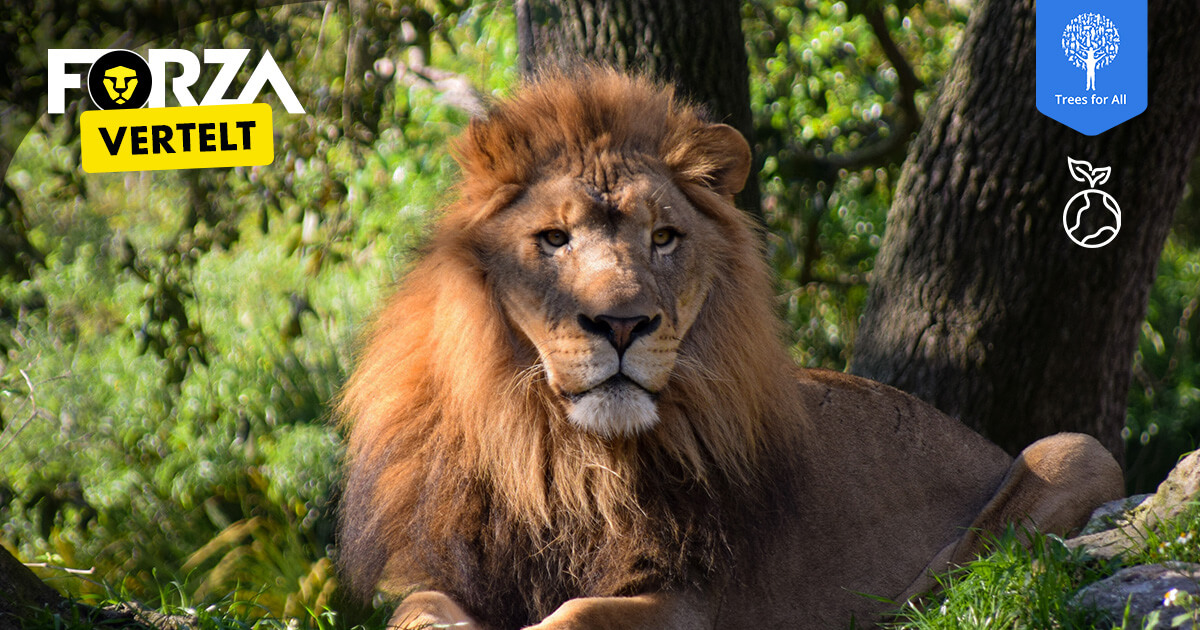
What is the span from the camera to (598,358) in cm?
309

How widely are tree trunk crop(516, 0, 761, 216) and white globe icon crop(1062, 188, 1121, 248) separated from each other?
153 cm

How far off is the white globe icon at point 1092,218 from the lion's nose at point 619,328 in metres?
2.68

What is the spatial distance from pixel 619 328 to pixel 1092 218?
284 centimetres

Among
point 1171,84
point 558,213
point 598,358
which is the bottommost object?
point 598,358

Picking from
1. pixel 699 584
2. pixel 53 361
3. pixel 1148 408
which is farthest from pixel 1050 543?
pixel 53 361

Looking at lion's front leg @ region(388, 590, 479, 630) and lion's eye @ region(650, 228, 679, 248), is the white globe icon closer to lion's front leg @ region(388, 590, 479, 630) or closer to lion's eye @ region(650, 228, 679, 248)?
lion's eye @ region(650, 228, 679, 248)

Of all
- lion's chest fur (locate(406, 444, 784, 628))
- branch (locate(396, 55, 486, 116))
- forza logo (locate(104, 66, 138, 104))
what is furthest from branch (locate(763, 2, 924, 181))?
lion's chest fur (locate(406, 444, 784, 628))

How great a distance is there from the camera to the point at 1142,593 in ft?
9.70

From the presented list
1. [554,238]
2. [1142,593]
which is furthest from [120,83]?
[1142,593]

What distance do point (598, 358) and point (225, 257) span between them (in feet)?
16.1

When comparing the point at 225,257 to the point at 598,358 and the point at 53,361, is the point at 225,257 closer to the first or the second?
the point at 53,361

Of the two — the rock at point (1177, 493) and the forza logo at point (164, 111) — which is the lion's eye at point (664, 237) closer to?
the rock at point (1177, 493)

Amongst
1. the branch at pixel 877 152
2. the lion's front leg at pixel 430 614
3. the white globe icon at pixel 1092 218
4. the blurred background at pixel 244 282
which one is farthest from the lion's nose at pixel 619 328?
the branch at pixel 877 152

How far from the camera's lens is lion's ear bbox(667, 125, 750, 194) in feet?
11.8
